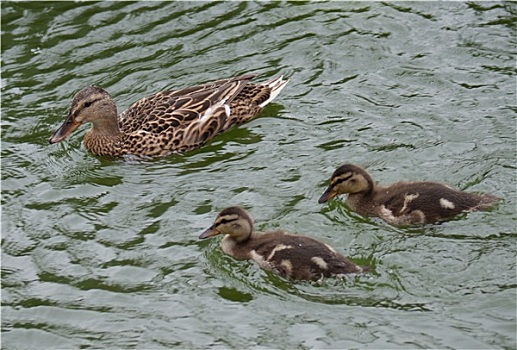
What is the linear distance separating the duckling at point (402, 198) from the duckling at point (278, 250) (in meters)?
0.72

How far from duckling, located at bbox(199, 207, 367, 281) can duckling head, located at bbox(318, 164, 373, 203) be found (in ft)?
2.19

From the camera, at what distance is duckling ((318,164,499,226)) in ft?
25.7

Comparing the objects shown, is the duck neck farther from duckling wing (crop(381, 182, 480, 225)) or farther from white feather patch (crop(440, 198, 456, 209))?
white feather patch (crop(440, 198, 456, 209))

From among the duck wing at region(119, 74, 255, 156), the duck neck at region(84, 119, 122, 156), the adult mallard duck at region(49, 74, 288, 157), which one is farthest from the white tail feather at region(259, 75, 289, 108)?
the duck neck at region(84, 119, 122, 156)

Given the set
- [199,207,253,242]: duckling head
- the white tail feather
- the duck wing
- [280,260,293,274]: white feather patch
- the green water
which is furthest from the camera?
the white tail feather

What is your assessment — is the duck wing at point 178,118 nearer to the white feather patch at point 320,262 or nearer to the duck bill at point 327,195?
the duck bill at point 327,195

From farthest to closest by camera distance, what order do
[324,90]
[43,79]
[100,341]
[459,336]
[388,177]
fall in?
1. [43,79]
2. [324,90]
3. [388,177]
4. [100,341]
5. [459,336]

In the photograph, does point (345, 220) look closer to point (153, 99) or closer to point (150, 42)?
point (153, 99)

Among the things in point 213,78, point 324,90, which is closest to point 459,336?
point 324,90

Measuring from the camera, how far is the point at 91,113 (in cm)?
970

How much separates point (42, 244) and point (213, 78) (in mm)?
3173

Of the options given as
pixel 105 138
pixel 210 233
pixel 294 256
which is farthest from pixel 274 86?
pixel 294 256

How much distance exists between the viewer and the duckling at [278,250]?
7250 millimetres

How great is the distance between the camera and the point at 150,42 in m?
11.4
